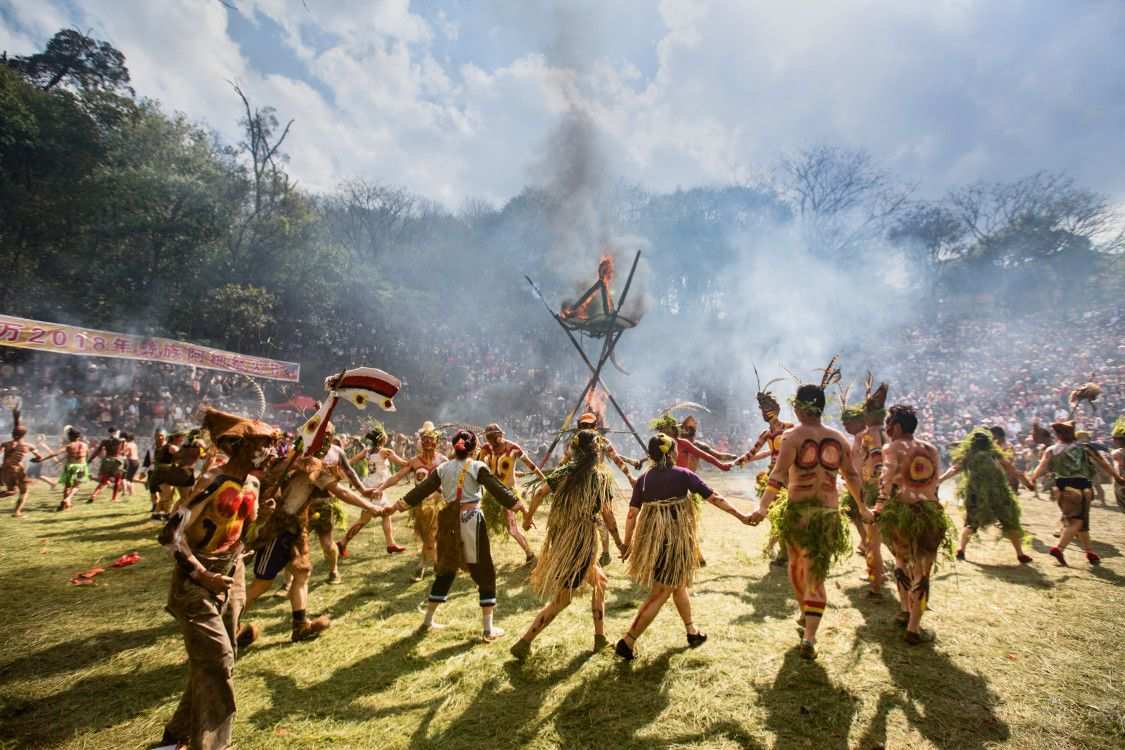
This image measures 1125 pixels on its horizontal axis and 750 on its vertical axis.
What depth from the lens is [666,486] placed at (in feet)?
16.6

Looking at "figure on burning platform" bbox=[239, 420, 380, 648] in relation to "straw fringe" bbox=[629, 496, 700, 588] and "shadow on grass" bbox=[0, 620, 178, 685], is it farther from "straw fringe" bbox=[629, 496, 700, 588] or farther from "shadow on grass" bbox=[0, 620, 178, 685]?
"straw fringe" bbox=[629, 496, 700, 588]

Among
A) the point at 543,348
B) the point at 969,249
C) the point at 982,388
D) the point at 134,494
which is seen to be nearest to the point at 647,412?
the point at 543,348

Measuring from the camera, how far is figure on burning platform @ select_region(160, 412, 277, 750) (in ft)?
10.8

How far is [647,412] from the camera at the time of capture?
3759 cm

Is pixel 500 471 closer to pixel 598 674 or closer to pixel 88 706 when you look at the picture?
pixel 598 674

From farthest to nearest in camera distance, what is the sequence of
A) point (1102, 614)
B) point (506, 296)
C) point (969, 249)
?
point (506, 296) < point (969, 249) < point (1102, 614)

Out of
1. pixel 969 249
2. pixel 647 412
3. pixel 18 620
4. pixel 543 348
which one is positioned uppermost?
pixel 969 249

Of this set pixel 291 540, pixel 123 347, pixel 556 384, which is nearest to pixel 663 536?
pixel 291 540

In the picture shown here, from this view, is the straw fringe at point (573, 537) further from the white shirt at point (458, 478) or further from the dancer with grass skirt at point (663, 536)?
the white shirt at point (458, 478)

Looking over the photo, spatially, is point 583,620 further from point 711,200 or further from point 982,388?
point 711,200

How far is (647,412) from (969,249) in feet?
121

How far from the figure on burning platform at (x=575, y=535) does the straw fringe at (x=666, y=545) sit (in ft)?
0.84

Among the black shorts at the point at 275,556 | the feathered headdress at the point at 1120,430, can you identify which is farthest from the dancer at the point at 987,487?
the black shorts at the point at 275,556

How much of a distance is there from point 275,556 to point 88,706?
1.69m
